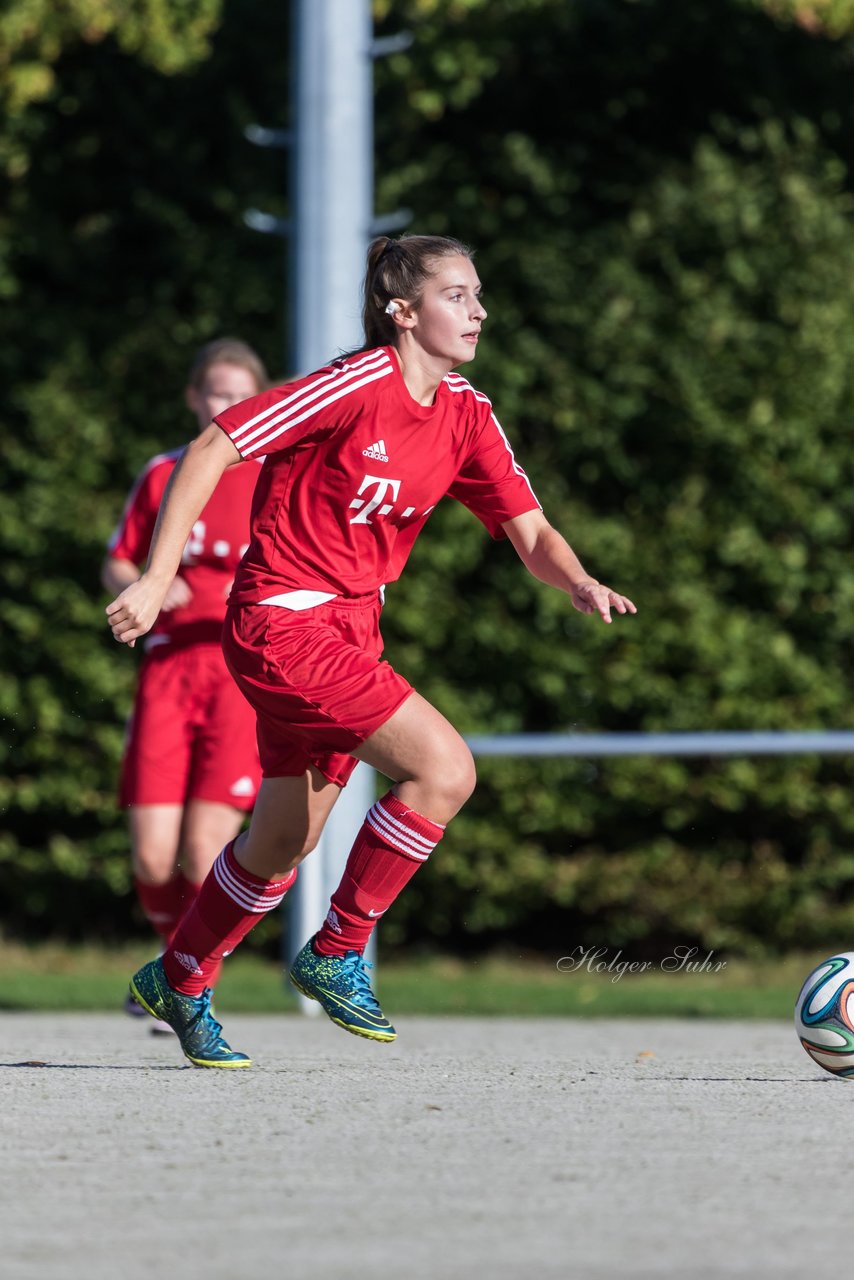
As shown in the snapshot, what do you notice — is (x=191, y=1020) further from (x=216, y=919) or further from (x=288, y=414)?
(x=288, y=414)

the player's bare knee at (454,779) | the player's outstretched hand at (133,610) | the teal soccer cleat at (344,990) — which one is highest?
the player's outstretched hand at (133,610)

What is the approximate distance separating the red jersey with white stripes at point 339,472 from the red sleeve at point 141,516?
1.94 m

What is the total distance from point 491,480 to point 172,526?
98 centimetres

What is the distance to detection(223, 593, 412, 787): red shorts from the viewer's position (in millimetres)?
4512

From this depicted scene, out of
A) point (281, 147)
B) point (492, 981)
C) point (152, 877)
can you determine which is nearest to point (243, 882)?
point (152, 877)

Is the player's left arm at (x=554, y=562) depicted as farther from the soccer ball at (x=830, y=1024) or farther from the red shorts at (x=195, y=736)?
the red shorts at (x=195, y=736)

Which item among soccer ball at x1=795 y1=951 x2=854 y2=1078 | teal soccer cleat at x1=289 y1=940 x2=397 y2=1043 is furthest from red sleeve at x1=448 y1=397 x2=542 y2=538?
soccer ball at x1=795 y1=951 x2=854 y2=1078

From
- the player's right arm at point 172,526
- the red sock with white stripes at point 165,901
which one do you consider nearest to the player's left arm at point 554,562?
the player's right arm at point 172,526

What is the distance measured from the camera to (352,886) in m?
4.69

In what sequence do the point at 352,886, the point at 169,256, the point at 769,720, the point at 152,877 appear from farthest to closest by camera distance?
the point at 169,256 < the point at 769,720 < the point at 152,877 < the point at 352,886

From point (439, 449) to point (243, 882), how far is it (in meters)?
1.22

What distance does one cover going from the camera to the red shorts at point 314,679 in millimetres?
4512

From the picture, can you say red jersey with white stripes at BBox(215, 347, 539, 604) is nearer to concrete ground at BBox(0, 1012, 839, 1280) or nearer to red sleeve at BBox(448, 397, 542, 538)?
red sleeve at BBox(448, 397, 542, 538)

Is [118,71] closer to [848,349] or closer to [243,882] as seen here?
[848,349]
